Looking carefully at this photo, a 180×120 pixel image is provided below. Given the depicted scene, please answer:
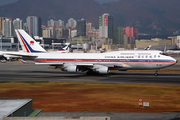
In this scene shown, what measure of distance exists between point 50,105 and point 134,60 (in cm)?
3013

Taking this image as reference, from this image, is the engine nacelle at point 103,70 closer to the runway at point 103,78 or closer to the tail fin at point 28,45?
the runway at point 103,78

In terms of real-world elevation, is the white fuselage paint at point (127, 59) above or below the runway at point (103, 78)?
above

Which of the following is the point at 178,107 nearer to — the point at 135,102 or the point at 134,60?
the point at 135,102

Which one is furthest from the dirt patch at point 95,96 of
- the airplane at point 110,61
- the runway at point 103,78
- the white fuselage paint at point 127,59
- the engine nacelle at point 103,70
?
the white fuselage paint at point 127,59

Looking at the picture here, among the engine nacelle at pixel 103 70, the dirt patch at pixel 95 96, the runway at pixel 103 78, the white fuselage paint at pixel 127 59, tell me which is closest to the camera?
the dirt patch at pixel 95 96

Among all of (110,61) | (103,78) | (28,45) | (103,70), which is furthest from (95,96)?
(28,45)

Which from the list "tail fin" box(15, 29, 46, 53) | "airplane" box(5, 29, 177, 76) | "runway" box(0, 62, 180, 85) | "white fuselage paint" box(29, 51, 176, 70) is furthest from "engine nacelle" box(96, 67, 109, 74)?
"tail fin" box(15, 29, 46, 53)

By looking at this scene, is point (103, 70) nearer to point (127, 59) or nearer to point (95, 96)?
point (127, 59)

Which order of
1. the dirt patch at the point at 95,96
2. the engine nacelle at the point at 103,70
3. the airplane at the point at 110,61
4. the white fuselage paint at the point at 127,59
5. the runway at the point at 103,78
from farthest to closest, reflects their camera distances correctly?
the white fuselage paint at the point at 127,59 < the airplane at the point at 110,61 < the engine nacelle at the point at 103,70 < the runway at the point at 103,78 < the dirt patch at the point at 95,96

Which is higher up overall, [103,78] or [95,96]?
[103,78]

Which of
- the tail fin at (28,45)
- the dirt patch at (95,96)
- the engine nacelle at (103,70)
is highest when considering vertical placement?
the tail fin at (28,45)

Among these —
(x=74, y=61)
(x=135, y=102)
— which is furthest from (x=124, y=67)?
(x=135, y=102)

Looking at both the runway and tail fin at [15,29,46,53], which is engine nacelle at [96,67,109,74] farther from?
tail fin at [15,29,46,53]

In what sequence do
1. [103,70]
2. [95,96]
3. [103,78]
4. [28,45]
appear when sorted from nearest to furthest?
1. [95,96]
2. [103,78]
3. [103,70]
4. [28,45]
